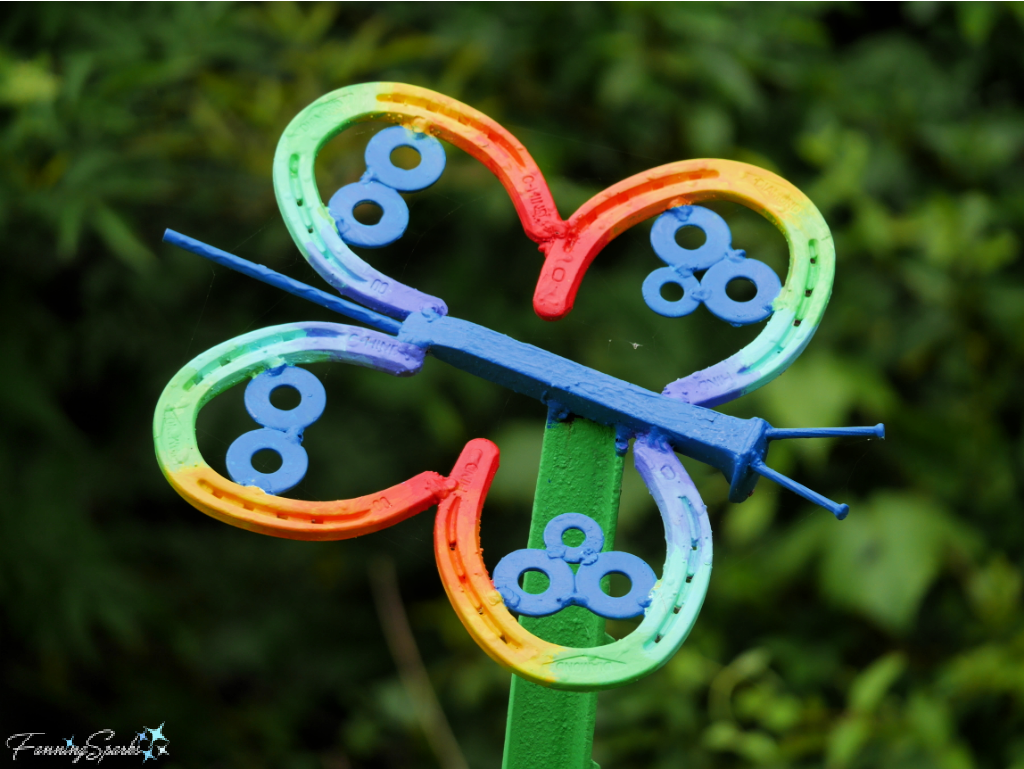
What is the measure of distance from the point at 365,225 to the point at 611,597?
0.34 meters

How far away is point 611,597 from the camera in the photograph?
0.61 m

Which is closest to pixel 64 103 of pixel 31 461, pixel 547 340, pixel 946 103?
pixel 31 461

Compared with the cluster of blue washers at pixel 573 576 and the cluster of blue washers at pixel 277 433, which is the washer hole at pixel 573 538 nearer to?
the cluster of blue washers at pixel 573 576

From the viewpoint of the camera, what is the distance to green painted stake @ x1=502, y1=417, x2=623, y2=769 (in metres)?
0.67

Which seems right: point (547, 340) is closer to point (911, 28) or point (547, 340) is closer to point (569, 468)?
point (911, 28)

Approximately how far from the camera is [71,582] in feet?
4.71

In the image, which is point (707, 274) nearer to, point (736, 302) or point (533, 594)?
point (736, 302)

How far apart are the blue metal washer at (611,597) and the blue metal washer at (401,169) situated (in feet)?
1.08

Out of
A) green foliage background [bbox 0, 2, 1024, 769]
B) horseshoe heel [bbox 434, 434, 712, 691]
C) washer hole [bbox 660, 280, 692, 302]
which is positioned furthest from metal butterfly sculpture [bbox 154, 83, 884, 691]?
green foliage background [bbox 0, 2, 1024, 769]

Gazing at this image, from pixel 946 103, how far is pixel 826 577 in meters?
0.81

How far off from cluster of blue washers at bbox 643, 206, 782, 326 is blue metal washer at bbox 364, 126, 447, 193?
18 centimetres

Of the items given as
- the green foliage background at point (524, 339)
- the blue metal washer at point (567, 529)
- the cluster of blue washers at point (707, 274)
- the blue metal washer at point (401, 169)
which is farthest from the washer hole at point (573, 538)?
the green foliage background at point (524, 339)

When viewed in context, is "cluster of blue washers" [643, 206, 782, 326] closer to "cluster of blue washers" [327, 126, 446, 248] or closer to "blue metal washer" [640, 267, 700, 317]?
"blue metal washer" [640, 267, 700, 317]

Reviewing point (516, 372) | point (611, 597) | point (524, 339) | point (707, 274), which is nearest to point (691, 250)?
point (707, 274)
